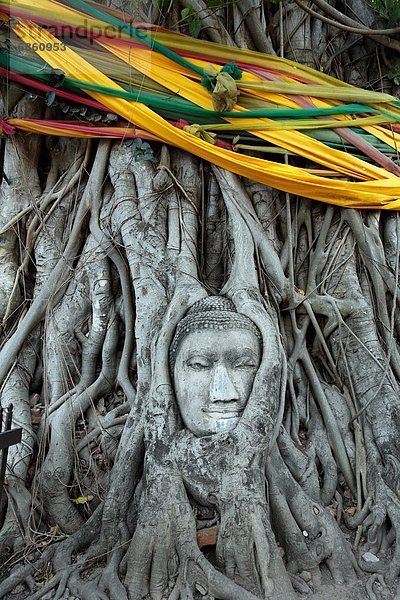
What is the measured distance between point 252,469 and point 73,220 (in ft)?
6.21

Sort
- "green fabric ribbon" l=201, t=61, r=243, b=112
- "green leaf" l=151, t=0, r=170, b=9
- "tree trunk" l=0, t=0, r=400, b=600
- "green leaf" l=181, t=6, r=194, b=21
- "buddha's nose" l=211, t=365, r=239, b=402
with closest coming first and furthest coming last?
"tree trunk" l=0, t=0, r=400, b=600 < "buddha's nose" l=211, t=365, r=239, b=402 < "green fabric ribbon" l=201, t=61, r=243, b=112 < "green leaf" l=151, t=0, r=170, b=9 < "green leaf" l=181, t=6, r=194, b=21

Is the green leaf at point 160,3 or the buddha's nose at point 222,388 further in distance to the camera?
the green leaf at point 160,3

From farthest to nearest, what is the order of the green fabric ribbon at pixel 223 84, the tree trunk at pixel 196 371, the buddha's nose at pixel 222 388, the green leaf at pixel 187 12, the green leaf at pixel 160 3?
1. the green leaf at pixel 187 12
2. the green leaf at pixel 160 3
3. the green fabric ribbon at pixel 223 84
4. the buddha's nose at pixel 222 388
5. the tree trunk at pixel 196 371

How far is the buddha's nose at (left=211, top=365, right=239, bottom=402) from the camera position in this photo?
2.02 m

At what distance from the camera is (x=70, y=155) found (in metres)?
3.21

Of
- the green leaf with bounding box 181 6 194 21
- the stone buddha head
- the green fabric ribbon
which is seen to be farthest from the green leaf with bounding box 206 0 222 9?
the stone buddha head

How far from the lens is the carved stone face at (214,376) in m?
2.03

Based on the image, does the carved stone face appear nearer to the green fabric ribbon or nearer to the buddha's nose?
the buddha's nose

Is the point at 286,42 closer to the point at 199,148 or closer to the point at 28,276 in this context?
the point at 199,148

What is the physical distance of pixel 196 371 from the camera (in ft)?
6.93

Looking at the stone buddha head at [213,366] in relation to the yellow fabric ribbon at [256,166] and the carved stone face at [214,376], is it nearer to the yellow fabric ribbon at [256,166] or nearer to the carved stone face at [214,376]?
the carved stone face at [214,376]

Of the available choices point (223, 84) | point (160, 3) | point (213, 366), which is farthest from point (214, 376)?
point (160, 3)

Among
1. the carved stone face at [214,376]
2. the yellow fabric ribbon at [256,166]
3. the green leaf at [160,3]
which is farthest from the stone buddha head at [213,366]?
the green leaf at [160,3]

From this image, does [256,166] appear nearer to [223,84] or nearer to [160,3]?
[223,84]
